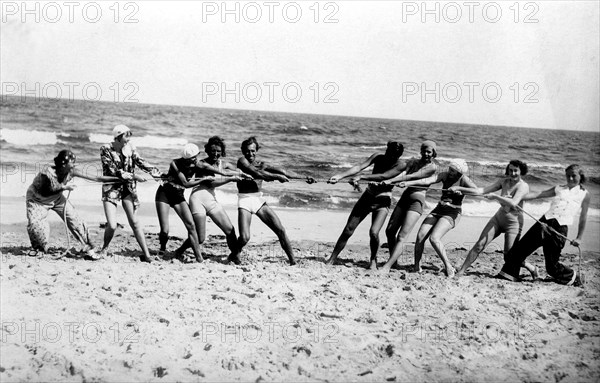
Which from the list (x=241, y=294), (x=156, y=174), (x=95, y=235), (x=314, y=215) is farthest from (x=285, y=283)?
(x=314, y=215)

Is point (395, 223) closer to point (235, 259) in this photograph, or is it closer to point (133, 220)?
point (235, 259)

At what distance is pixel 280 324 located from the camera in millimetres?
5371

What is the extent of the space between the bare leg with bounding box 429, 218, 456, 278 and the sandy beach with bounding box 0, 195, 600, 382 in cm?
19

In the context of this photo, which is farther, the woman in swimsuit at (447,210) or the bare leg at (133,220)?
the woman in swimsuit at (447,210)

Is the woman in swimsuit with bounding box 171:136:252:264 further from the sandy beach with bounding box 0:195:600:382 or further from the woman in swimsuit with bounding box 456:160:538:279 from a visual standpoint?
the woman in swimsuit with bounding box 456:160:538:279

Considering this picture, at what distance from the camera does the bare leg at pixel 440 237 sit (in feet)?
23.0

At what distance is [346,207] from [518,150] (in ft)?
79.6

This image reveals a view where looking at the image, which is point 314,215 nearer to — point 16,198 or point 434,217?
point 434,217

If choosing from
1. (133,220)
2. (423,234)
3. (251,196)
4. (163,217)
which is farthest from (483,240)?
(133,220)

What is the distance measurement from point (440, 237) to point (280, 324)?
270 cm

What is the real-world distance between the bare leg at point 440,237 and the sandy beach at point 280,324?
0.62 feet

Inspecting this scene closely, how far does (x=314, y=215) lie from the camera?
41.2ft

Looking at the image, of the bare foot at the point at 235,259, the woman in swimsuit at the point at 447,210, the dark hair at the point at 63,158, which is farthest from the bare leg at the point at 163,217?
the woman in swimsuit at the point at 447,210

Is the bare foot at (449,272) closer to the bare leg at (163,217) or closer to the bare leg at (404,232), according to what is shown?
the bare leg at (404,232)
